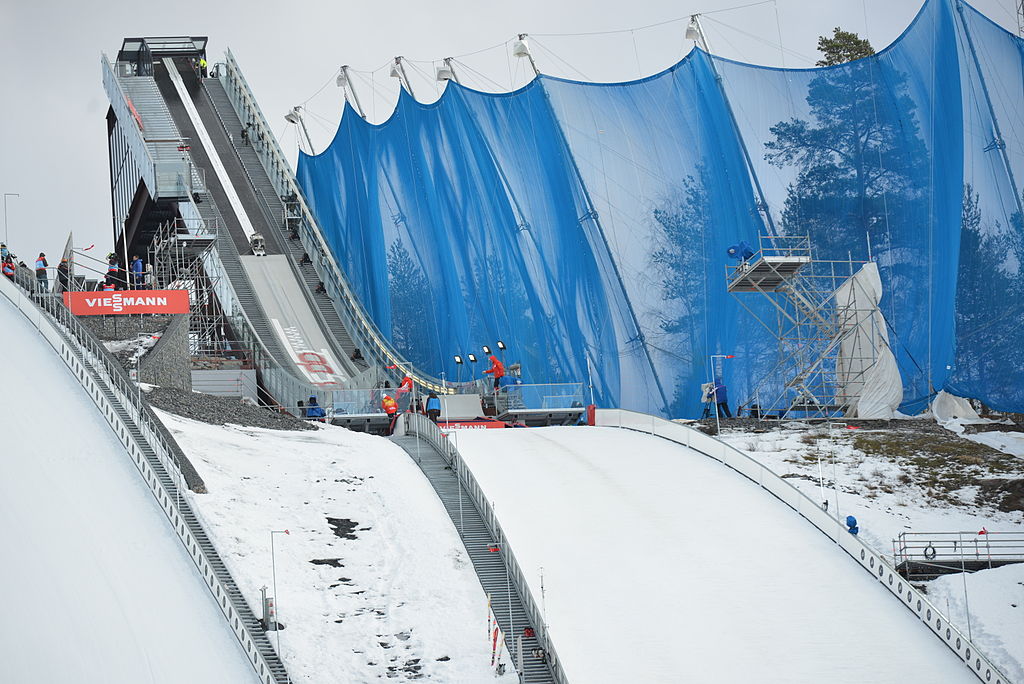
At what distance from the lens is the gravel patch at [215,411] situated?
23.4 meters

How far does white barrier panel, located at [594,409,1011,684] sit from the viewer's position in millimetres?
15359

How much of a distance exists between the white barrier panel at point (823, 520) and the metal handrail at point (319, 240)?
901 centimetres

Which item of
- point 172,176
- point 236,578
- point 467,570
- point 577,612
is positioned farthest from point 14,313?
point 172,176

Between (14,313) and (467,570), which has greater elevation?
(14,313)

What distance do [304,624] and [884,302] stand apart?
1432 cm

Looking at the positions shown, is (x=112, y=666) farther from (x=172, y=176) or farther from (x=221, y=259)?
(x=172, y=176)

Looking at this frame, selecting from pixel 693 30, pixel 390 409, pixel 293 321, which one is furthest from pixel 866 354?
pixel 293 321

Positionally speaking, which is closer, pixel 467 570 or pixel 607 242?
pixel 467 570

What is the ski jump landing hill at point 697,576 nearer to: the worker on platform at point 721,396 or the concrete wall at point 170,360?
the worker on platform at point 721,396

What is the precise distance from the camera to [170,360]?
26.9m

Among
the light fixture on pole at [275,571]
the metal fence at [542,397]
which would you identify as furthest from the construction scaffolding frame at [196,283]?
the light fixture on pole at [275,571]

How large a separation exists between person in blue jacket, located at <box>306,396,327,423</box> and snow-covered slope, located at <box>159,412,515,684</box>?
Result: 5241 mm

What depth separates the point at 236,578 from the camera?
16.5 metres

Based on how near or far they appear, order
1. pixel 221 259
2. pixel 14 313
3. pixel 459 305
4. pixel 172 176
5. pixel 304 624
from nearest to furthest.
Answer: pixel 304 624 → pixel 14 313 → pixel 459 305 → pixel 221 259 → pixel 172 176
